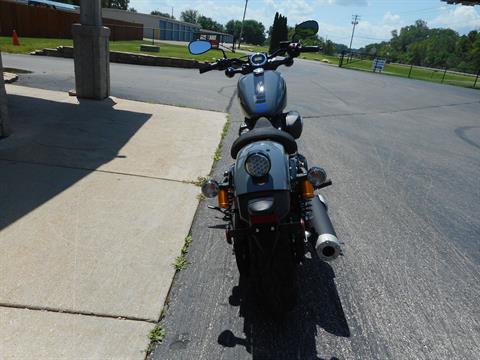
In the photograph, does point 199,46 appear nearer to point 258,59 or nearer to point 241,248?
point 258,59

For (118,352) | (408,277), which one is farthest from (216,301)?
(408,277)

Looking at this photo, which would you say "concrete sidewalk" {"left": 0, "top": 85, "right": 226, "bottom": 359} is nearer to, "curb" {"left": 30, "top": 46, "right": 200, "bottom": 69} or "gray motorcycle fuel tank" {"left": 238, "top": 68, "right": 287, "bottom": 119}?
Answer: "gray motorcycle fuel tank" {"left": 238, "top": 68, "right": 287, "bottom": 119}

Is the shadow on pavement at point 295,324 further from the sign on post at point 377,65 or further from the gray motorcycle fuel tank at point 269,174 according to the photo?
the sign on post at point 377,65

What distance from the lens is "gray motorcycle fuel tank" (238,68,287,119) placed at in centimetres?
321

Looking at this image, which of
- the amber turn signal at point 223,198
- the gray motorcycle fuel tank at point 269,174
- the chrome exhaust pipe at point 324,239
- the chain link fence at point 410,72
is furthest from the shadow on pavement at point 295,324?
the chain link fence at point 410,72

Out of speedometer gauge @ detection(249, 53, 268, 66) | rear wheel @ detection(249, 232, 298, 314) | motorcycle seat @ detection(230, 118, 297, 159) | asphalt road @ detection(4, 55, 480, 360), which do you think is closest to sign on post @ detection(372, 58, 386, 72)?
asphalt road @ detection(4, 55, 480, 360)

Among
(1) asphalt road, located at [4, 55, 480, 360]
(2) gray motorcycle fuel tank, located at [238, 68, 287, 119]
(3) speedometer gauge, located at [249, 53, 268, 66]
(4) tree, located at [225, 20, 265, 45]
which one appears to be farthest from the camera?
(4) tree, located at [225, 20, 265, 45]

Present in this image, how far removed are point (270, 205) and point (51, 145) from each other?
4.47 m

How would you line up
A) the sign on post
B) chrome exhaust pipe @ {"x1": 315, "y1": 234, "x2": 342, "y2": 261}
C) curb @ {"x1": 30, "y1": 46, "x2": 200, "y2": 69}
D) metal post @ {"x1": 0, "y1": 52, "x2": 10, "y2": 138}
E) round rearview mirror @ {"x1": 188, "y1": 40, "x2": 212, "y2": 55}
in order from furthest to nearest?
the sign on post < curb @ {"x1": 30, "y1": 46, "x2": 200, "y2": 69} < metal post @ {"x1": 0, "y1": 52, "x2": 10, "y2": 138} < round rearview mirror @ {"x1": 188, "y1": 40, "x2": 212, "y2": 55} < chrome exhaust pipe @ {"x1": 315, "y1": 234, "x2": 342, "y2": 261}

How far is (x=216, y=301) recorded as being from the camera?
2.86 m

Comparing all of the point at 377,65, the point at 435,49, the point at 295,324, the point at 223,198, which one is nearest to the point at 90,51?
the point at 223,198

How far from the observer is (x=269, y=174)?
245cm

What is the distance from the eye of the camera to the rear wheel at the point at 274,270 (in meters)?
2.45

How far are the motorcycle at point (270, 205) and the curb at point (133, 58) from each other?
687 inches
